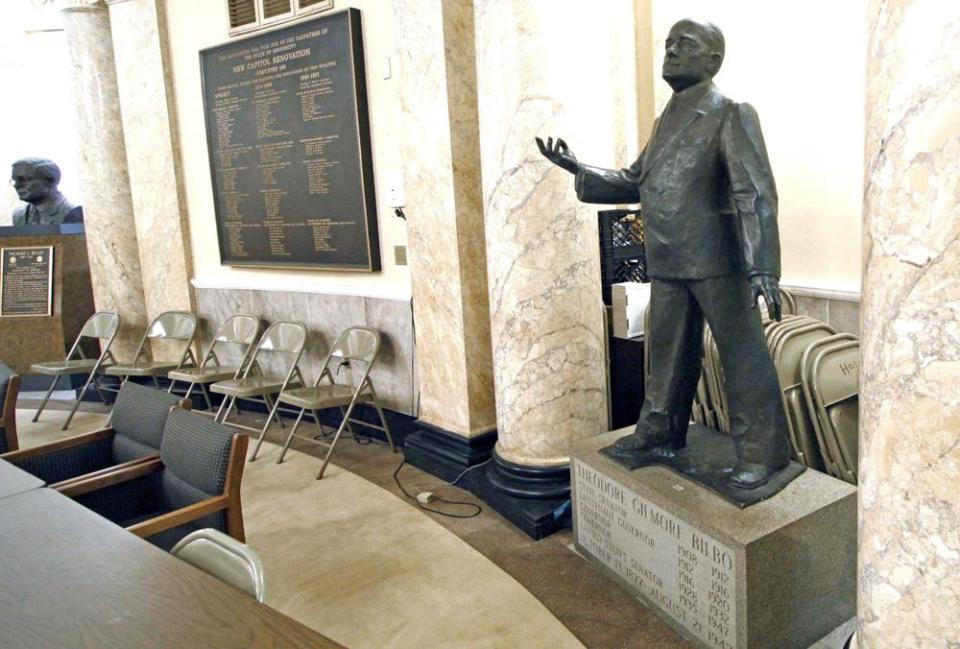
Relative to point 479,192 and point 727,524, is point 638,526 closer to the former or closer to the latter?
point 727,524

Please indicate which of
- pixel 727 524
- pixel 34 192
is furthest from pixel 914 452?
pixel 34 192

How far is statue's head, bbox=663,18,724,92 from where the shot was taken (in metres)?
2.44

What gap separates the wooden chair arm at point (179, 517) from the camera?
81.9 inches

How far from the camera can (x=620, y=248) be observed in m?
3.86

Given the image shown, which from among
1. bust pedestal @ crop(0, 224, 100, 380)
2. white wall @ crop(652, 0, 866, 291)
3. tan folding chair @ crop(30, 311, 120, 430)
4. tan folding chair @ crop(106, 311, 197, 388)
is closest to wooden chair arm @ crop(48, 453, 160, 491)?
white wall @ crop(652, 0, 866, 291)

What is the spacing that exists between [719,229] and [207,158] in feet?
14.3

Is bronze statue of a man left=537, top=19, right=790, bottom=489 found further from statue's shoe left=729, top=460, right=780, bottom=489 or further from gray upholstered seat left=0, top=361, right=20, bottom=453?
gray upholstered seat left=0, top=361, right=20, bottom=453

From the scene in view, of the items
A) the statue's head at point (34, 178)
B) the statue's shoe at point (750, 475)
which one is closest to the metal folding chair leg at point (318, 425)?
the statue's shoe at point (750, 475)

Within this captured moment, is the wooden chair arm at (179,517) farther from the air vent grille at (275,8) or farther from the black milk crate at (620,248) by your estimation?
the air vent grille at (275,8)

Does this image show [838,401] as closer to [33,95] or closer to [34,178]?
[34,178]

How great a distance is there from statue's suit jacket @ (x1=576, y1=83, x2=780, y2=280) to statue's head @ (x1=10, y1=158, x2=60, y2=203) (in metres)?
5.93

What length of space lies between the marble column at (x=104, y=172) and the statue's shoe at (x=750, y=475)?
522 cm

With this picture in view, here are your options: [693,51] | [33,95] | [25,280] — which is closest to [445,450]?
[693,51]

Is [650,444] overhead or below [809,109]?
below
